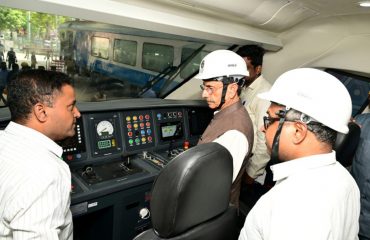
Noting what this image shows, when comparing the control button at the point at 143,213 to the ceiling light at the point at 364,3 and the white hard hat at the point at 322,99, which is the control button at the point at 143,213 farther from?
the ceiling light at the point at 364,3

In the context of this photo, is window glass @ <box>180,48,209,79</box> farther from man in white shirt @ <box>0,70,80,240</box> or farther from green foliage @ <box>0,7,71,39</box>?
man in white shirt @ <box>0,70,80,240</box>

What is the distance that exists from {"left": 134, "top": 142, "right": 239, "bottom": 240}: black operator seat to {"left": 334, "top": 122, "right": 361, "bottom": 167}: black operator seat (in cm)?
110

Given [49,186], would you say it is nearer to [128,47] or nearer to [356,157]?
[356,157]

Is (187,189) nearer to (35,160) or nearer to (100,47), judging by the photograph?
(35,160)

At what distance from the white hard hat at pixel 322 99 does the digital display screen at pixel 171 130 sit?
1640 millimetres

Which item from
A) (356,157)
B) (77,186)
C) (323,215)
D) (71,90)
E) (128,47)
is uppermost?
(128,47)

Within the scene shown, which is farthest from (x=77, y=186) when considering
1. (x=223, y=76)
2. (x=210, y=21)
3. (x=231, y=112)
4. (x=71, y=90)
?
(x=210, y=21)

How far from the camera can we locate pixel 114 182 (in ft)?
5.94

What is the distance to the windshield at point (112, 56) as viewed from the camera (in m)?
2.87

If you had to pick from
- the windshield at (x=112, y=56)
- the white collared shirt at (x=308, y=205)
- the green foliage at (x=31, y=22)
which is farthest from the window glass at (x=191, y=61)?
the white collared shirt at (x=308, y=205)

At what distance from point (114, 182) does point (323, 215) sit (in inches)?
52.5

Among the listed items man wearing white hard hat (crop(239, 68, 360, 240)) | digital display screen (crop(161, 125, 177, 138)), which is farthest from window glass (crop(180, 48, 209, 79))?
man wearing white hard hat (crop(239, 68, 360, 240))

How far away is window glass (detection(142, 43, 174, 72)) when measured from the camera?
392cm

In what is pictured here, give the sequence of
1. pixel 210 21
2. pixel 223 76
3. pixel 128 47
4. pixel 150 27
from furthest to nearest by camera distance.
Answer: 1. pixel 128 47
2. pixel 210 21
3. pixel 150 27
4. pixel 223 76
